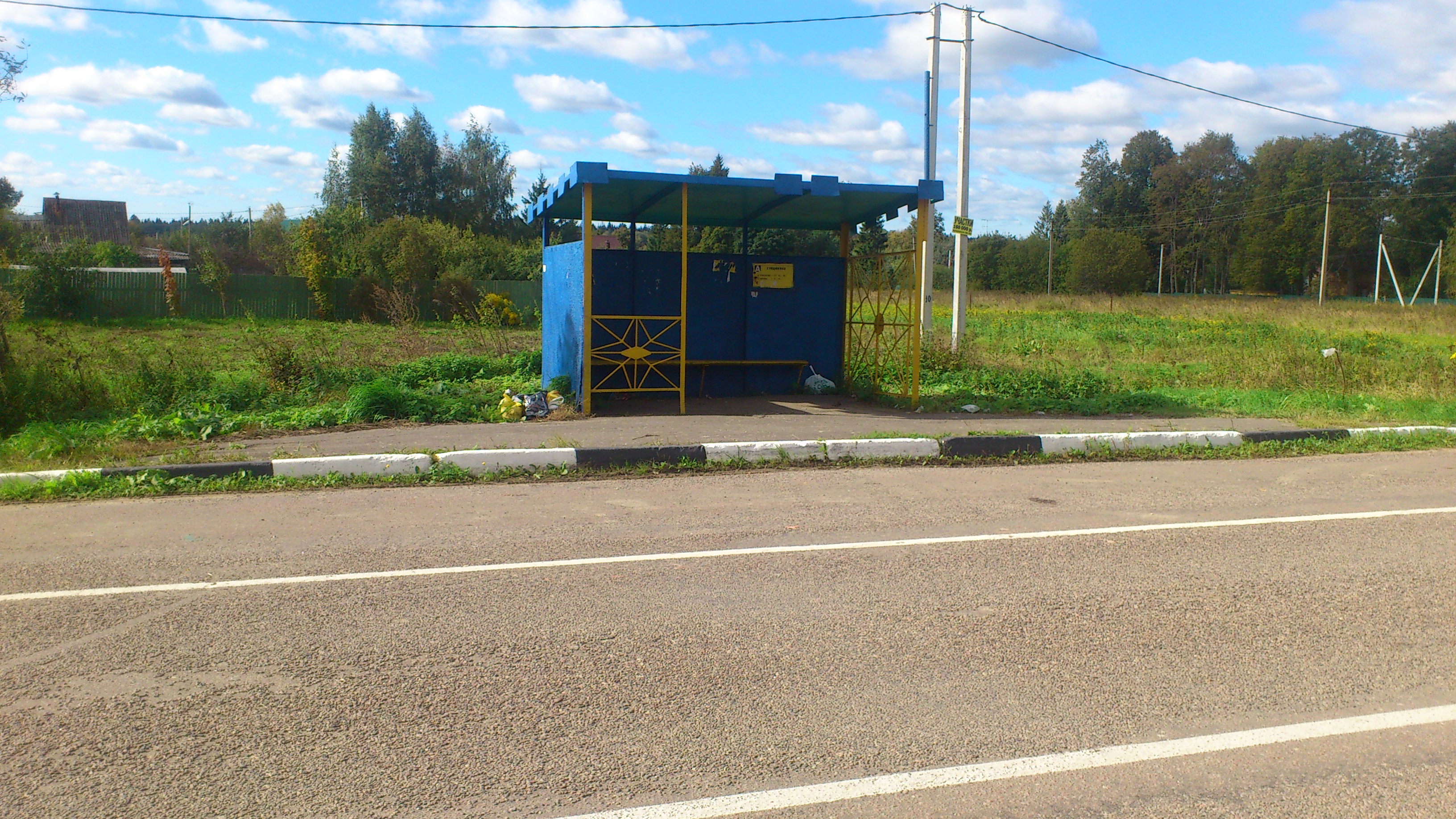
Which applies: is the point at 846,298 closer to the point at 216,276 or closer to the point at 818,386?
the point at 818,386

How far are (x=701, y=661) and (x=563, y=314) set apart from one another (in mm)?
10172

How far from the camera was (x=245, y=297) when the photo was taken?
36031 millimetres

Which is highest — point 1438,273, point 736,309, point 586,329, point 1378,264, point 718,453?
point 1378,264

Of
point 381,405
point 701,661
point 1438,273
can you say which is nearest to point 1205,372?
point 381,405

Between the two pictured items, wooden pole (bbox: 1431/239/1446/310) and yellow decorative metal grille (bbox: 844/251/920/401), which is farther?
wooden pole (bbox: 1431/239/1446/310)

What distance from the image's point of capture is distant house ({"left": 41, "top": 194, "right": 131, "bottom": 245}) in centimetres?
7675

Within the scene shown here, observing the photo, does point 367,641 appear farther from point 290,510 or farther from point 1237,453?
point 1237,453

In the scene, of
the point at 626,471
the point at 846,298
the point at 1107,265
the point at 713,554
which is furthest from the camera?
the point at 1107,265

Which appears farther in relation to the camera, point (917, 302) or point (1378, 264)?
point (1378, 264)

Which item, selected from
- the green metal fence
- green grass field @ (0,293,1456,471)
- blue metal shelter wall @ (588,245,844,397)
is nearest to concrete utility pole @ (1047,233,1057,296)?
the green metal fence

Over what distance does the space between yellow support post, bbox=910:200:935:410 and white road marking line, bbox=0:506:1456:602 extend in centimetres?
603

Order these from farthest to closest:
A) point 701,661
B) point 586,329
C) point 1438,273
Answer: point 1438,273 → point 586,329 → point 701,661

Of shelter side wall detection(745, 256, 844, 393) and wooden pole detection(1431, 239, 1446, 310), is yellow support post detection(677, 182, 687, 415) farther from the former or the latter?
wooden pole detection(1431, 239, 1446, 310)

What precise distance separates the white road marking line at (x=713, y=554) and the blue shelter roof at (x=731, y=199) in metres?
6.45
